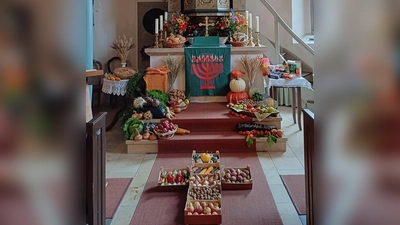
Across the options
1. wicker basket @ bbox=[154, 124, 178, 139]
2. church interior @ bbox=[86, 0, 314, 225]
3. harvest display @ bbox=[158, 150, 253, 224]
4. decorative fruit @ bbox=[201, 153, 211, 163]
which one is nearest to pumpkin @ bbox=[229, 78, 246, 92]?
church interior @ bbox=[86, 0, 314, 225]

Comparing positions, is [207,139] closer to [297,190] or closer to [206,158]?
[206,158]

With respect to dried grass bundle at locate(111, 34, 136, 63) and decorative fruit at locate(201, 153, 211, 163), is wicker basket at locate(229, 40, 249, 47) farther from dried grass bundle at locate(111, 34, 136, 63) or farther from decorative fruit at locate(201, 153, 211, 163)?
decorative fruit at locate(201, 153, 211, 163)

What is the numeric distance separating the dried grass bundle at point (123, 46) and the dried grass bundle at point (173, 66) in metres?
1.60

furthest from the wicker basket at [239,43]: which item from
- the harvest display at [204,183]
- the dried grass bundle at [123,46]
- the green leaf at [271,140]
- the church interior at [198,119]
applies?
the harvest display at [204,183]

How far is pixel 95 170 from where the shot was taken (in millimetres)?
1722

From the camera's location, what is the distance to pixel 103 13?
7.10 m

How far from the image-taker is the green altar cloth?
5.34m

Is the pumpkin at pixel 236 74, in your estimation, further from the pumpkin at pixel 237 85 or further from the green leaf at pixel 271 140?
the green leaf at pixel 271 140

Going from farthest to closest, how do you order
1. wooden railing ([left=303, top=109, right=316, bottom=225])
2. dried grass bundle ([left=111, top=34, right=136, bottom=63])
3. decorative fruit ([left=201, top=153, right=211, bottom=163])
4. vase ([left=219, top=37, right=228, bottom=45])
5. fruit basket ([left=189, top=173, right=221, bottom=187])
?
dried grass bundle ([left=111, top=34, right=136, bottom=63])
vase ([left=219, top=37, right=228, bottom=45])
decorative fruit ([left=201, top=153, right=211, bottom=163])
fruit basket ([left=189, top=173, right=221, bottom=187])
wooden railing ([left=303, top=109, right=316, bottom=225])

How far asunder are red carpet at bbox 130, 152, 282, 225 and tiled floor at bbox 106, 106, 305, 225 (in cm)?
6

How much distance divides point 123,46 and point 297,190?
4.79 metres

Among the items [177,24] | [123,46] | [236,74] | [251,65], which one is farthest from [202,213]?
[123,46]
